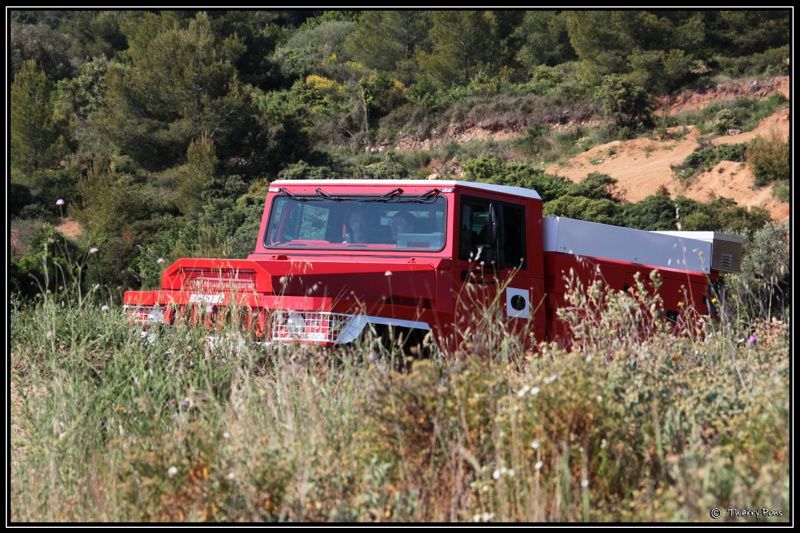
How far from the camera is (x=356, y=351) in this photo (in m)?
6.19

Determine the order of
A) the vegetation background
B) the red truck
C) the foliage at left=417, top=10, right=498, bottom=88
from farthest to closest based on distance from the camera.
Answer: the foliage at left=417, top=10, right=498, bottom=88 < the red truck < the vegetation background

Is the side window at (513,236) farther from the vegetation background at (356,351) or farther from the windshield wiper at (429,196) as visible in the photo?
the vegetation background at (356,351)

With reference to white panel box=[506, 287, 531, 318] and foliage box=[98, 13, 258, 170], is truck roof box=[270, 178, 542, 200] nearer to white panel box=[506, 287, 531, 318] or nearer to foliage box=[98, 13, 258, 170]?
white panel box=[506, 287, 531, 318]

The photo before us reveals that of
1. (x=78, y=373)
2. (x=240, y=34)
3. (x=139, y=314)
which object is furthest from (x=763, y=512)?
(x=240, y=34)

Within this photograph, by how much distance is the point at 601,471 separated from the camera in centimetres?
397

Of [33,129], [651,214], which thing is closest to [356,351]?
[651,214]

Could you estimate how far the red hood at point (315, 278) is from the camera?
23.2 feet

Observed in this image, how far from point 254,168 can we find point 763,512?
30.2 meters

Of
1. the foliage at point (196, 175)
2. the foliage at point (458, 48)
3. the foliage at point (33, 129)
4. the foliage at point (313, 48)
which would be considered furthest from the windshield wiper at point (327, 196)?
the foliage at point (313, 48)

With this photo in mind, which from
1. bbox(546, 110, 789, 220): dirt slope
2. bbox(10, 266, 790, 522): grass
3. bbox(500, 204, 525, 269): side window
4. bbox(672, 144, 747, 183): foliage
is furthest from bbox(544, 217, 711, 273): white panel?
bbox(672, 144, 747, 183): foliage

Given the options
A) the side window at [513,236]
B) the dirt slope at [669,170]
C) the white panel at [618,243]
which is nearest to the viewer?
the side window at [513,236]

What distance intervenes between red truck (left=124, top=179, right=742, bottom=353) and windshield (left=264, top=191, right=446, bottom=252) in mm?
11

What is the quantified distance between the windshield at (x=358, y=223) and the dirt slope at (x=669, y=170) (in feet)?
68.3

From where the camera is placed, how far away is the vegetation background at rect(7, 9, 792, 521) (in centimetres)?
398
